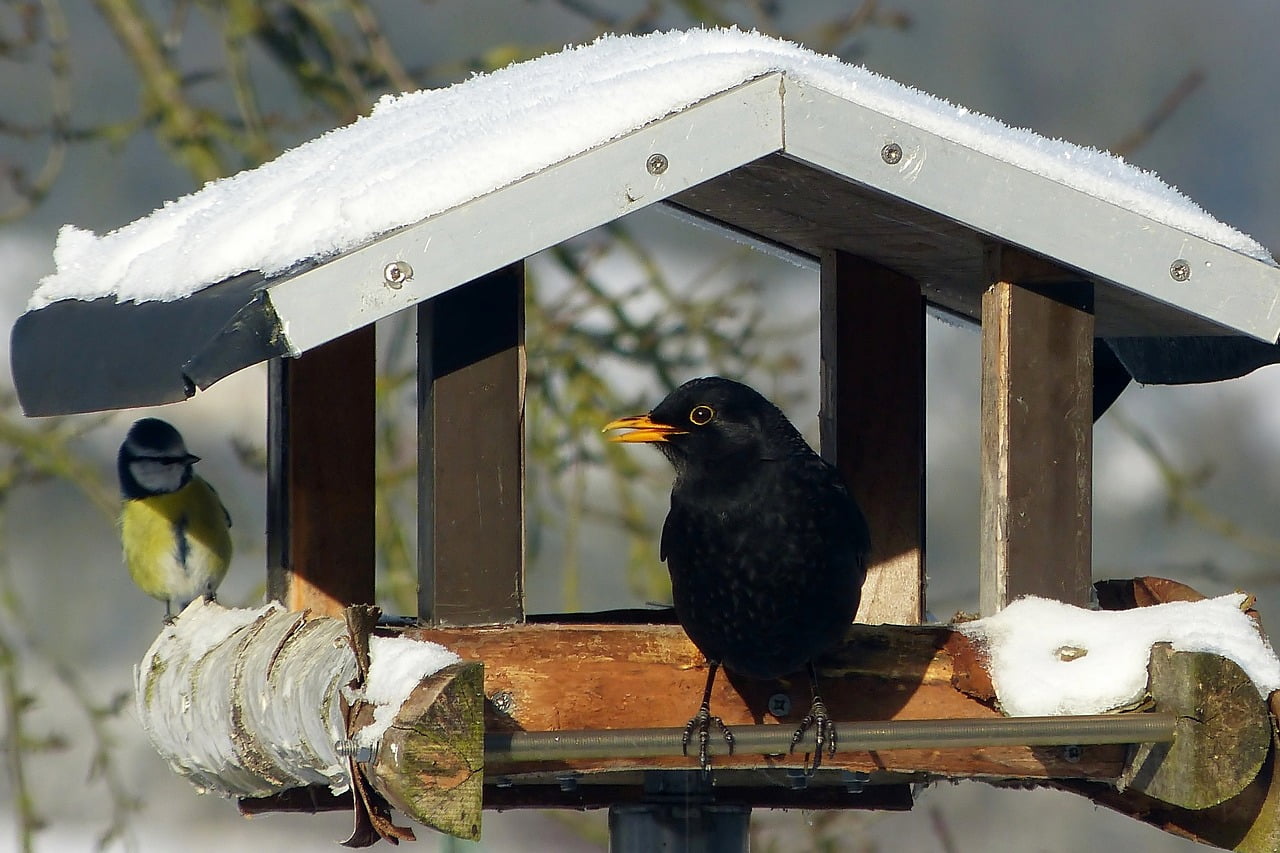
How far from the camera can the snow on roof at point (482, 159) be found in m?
3.02

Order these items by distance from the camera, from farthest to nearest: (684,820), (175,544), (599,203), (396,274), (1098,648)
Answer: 1. (175,544)
2. (684,820)
3. (1098,648)
4. (599,203)
5. (396,274)

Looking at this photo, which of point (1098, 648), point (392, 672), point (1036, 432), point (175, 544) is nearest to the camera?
point (392, 672)

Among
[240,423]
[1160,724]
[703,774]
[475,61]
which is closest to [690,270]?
[240,423]

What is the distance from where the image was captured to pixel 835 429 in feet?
12.9

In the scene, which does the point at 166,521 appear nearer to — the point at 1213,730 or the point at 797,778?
the point at 797,778

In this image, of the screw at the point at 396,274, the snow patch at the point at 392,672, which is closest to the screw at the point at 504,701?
the snow patch at the point at 392,672

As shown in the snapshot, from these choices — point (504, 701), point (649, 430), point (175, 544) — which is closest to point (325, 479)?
point (649, 430)

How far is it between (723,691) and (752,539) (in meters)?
0.28

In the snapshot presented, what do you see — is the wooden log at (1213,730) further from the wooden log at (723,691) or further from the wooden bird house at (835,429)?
the wooden log at (723,691)

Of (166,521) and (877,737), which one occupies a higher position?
(166,521)

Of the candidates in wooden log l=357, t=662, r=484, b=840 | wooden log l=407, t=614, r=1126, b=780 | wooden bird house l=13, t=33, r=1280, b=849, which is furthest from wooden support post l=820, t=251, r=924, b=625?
wooden log l=357, t=662, r=484, b=840

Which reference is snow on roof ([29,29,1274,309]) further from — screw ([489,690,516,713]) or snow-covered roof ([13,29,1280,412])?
screw ([489,690,516,713])

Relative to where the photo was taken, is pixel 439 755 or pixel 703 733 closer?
pixel 439 755

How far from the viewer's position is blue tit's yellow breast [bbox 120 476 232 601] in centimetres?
586
